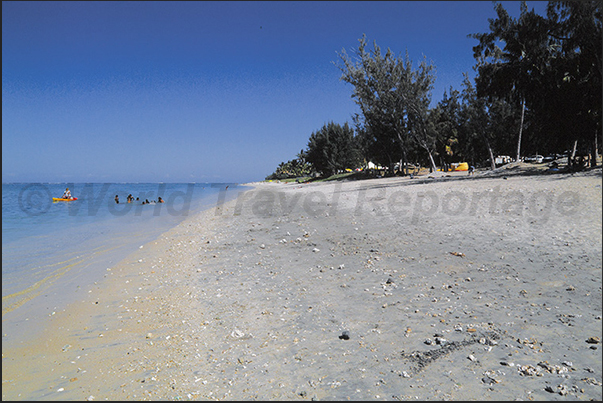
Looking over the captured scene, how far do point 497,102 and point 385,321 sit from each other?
30.5 metres

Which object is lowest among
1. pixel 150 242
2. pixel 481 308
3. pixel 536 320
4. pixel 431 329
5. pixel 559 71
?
pixel 150 242

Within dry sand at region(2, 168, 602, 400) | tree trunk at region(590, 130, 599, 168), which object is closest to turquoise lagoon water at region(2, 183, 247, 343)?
dry sand at region(2, 168, 602, 400)

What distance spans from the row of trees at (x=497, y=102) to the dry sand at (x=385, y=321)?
742 millimetres

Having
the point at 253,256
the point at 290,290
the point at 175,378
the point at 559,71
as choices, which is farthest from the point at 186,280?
the point at 559,71

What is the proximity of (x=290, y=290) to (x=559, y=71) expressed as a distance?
5.14 metres

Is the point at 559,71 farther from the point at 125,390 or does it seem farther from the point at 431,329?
the point at 125,390

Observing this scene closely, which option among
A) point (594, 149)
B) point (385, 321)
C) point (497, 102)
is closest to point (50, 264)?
point (385, 321)

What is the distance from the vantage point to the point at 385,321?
14.8 feet

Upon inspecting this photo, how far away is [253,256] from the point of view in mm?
9258

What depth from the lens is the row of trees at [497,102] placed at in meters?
2.90

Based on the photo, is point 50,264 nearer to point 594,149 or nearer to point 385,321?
point 385,321

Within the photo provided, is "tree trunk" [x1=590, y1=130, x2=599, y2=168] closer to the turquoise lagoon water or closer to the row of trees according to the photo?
the row of trees

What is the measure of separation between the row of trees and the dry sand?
0.74 meters

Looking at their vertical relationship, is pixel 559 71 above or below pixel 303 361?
above
